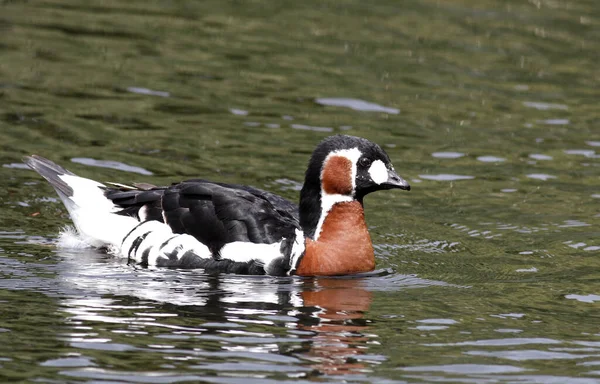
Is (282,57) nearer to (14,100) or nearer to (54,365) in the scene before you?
(14,100)

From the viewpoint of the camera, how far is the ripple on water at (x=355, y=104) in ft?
56.0

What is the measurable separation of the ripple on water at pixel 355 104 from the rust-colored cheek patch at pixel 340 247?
572cm

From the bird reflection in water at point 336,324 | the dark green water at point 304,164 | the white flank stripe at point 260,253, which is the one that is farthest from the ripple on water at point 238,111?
the bird reflection in water at point 336,324

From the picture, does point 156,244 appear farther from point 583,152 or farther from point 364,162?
point 583,152

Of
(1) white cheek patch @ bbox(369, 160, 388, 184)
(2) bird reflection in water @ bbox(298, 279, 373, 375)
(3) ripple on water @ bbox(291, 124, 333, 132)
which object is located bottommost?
(2) bird reflection in water @ bbox(298, 279, 373, 375)

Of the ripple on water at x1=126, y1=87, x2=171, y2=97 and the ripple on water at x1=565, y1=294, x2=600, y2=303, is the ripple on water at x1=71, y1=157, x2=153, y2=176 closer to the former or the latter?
the ripple on water at x1=126, y1=87, x2=171, y2=97

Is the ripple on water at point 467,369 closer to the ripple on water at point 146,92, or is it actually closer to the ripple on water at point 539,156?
the ripple on water at point 539,156

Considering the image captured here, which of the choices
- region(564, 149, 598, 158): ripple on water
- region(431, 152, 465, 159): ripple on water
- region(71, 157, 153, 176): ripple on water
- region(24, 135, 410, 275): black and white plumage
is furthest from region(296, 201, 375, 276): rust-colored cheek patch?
region(564, 149, 598, 158): ripple on water

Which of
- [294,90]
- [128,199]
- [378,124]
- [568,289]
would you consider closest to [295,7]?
[294,90]

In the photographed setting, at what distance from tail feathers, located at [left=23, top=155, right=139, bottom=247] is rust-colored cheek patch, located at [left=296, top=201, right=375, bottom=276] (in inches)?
75.5

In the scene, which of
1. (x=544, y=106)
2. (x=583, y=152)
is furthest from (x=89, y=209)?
(x=544, y=106)

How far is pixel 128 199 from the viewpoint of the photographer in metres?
12.1

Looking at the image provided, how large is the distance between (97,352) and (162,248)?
9.47 feet

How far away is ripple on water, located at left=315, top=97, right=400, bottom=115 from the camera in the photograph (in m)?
17.1
